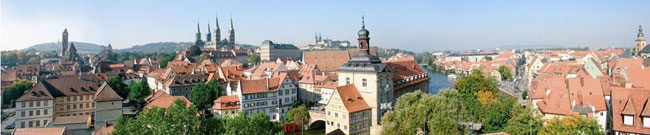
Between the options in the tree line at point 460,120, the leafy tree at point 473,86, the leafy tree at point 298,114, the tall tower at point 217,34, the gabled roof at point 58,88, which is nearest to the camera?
the tree line at point 460,120

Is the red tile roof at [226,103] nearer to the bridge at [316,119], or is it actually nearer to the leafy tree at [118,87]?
the bridge at [316,119]

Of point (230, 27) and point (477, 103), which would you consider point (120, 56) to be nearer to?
point (230, 27)

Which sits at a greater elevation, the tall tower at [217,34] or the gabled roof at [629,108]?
the tall tower at [217,34]

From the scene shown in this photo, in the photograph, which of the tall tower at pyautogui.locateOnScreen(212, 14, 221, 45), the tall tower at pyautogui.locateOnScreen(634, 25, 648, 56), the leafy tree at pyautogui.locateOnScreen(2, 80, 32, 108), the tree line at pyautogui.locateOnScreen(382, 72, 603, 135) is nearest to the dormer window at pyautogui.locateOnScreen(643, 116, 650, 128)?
the tree line at pyautogui.locateOnScreen(382, 72, 603, 135)

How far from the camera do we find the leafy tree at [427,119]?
2675cm

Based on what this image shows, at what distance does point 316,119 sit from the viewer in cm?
3828

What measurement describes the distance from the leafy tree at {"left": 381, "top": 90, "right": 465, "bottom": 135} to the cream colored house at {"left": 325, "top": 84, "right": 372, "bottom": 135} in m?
3.19

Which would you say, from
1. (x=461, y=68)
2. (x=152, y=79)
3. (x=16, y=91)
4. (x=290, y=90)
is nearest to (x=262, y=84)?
(x=290, y=90)

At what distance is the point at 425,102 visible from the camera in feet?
94.7

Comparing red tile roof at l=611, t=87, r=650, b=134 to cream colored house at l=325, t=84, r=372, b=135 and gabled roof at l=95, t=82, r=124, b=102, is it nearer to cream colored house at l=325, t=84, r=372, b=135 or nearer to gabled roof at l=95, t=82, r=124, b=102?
cream colored house at l=325, t=84, r=372, b=135

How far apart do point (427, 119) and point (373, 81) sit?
23.7 feet

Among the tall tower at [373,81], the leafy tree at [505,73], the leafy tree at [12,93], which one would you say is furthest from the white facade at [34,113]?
the leafy tree at [505,73]

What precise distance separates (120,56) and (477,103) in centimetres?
13388

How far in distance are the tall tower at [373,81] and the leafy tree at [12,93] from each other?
41240mm
